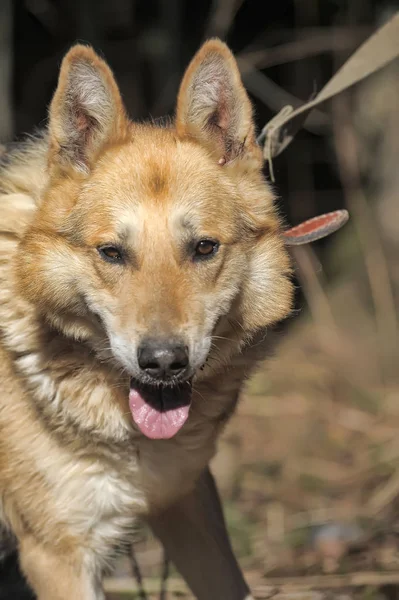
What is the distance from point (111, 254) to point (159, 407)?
546 mm

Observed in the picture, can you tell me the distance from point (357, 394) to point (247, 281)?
3.98m

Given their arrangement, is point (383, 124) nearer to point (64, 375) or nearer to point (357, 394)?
point (357, 394)

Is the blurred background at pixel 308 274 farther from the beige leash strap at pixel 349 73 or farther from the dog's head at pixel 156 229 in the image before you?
the dog's head at pixel 156 229

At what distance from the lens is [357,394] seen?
6.98 m

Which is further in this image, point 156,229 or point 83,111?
point 83,111

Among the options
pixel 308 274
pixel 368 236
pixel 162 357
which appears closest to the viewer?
pixel 162 357

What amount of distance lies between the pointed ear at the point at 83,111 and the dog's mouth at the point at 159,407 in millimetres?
833

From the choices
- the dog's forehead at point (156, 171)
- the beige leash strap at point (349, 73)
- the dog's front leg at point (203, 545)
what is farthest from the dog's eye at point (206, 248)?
the dog's front leg at point (203, 545)

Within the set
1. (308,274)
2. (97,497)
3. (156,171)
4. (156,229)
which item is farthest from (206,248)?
(308,274)

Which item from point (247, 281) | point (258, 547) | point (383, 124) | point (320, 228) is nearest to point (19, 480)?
point (247, 281)

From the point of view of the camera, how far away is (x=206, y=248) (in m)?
3.08

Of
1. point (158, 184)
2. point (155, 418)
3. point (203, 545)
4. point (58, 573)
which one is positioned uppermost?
point (158, 184)

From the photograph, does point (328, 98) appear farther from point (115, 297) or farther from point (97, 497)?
point (97, 497)

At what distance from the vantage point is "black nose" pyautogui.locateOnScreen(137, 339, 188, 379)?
2.80m
